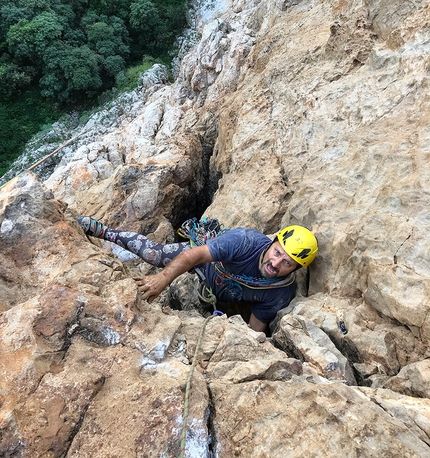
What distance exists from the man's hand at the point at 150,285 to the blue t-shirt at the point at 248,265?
691 millimetres

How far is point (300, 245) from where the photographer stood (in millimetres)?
3996

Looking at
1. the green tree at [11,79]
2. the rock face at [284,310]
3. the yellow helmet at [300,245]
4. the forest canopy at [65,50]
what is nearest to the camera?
the rock face at [284,310]

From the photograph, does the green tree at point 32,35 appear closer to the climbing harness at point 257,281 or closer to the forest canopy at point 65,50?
the forest canopy at point 65,50

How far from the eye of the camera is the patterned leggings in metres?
4.99

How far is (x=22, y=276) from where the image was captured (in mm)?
3670

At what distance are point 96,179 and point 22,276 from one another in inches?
348

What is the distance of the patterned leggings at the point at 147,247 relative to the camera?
4988mm

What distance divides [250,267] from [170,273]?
3.32 feet

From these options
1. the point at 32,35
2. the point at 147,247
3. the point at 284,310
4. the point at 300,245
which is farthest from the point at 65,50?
the point at 284,310

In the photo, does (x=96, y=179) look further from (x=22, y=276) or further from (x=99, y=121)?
(x=99, y=121)

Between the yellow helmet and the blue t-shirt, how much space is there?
406 mm

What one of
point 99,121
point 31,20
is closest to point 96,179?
point 99,121

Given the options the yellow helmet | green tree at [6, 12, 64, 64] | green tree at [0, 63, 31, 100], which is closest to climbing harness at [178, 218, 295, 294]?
the yellow helmet

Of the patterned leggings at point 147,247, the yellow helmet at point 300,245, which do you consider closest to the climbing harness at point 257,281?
the yellow helmet at point 300,245
